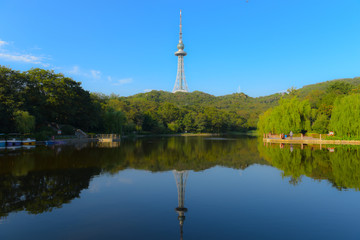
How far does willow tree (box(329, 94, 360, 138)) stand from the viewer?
117 ft

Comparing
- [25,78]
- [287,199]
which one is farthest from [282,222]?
[25,78]

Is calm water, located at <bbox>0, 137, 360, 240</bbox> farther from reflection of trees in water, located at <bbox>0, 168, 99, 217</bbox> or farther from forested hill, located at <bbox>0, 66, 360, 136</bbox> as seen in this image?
forested hill, located at <bbox>0, 66, 360, 136</bbox>

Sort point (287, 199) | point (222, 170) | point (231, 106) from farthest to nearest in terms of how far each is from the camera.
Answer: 1. point (231, 106)
2. point (222, 170)
3. point (287, 199)

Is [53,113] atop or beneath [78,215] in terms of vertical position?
atop

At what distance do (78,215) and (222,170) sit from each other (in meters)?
9.94

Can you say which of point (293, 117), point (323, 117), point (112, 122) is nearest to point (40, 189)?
point (293, 117)

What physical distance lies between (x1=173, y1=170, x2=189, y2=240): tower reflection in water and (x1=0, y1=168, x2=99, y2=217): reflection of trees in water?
371 cm

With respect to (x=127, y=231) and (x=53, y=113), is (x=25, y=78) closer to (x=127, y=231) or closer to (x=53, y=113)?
(x=53, y=113)

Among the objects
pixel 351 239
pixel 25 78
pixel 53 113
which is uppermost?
pixel 25 78

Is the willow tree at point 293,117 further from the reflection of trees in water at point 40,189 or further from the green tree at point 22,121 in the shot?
the green tree at point 22,121

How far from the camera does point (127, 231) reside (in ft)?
20.5

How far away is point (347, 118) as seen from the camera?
36.0m

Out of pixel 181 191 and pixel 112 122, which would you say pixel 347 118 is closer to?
pixel 181 191

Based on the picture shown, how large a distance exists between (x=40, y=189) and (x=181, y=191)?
540 centimetres
